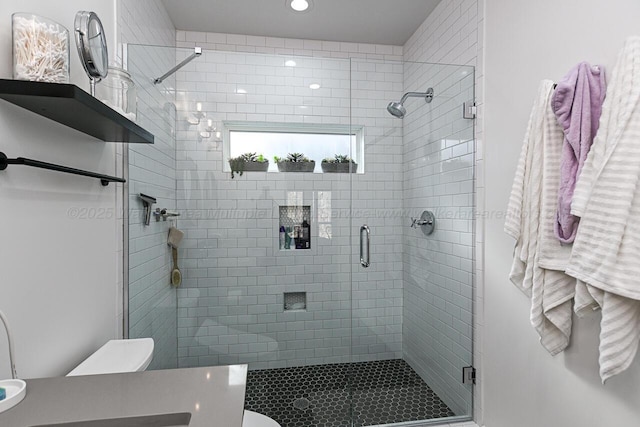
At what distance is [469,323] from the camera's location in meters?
2.09

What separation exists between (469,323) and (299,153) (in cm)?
143

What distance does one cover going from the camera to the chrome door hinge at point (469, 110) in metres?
2.06

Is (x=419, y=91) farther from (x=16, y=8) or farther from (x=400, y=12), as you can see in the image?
(x=16, y=8)

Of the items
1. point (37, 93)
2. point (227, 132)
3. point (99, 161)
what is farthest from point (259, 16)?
point (37, 93)

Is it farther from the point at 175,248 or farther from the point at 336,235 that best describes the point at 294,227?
the point at 175,248

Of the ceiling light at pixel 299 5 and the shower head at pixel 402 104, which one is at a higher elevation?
the ceiling light at pixel 299 5

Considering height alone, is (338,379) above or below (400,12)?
below

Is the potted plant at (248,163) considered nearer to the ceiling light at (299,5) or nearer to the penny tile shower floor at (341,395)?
the ceiling light at (299,5)

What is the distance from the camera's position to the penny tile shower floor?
206 cm

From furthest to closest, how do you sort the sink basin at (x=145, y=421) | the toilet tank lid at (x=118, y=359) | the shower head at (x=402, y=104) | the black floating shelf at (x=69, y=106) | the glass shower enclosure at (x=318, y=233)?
the shower head at (x=402, y=104) < the glass shower enclosure at (x=318, y=233) < the toilet tank lid at (x=118, y=359) < the black floating shelf at (x=69, y=106) < the sink basin at (x=145, y=421)

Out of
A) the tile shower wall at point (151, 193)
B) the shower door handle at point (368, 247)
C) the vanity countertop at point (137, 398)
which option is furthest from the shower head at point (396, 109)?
the vanity countertop at point (137, 398)

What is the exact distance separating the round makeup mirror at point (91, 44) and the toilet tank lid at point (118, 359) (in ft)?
3.41

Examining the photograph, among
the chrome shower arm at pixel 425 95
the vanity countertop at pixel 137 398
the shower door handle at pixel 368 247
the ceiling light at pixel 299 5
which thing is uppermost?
the ceiling light at pixel 299 5

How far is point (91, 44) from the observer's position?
1.27 metres
